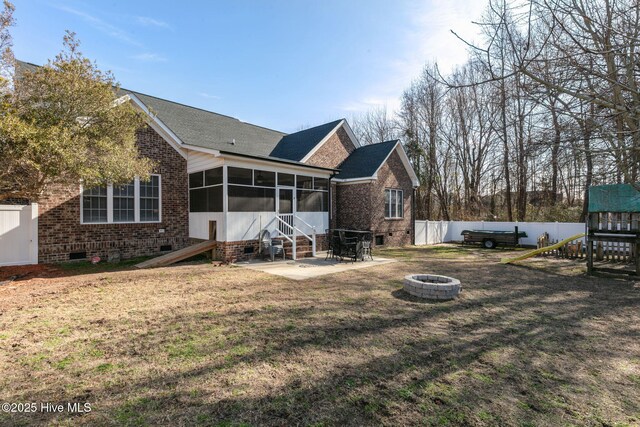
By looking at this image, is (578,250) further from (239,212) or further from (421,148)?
(421,148)

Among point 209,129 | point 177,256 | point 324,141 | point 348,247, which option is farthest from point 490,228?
point 177,256

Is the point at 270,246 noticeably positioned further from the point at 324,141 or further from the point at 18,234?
the point at 324,141

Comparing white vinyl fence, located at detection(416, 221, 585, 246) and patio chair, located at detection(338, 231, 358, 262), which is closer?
patio chair, located at detection(338, 231, 358, 262)

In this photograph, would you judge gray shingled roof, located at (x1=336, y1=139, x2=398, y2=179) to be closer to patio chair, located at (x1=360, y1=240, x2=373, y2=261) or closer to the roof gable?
the roof gable

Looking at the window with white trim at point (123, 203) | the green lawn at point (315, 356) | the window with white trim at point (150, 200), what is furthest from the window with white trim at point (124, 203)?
the green lawn at point (315, 356)


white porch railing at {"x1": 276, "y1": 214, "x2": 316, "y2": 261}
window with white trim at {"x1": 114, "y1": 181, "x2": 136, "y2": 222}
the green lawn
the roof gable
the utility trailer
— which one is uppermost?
the roof gable

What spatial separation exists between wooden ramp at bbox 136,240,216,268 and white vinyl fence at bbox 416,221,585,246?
13.9 m

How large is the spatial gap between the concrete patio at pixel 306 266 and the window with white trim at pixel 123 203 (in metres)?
4.59

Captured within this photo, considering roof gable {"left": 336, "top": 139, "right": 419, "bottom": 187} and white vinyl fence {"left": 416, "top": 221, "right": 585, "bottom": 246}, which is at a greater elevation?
roof gable {"left": 336, "top": 139, "right": 419, "bottom": 187}

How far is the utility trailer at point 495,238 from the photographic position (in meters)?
18.1

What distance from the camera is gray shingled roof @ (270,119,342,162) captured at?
1709 centimetres

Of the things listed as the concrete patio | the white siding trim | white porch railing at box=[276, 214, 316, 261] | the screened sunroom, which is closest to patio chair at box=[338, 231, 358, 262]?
the concrete patio

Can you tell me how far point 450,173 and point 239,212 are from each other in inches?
990

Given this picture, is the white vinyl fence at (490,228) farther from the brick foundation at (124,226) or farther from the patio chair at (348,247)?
the brick foundation at (124,226)
